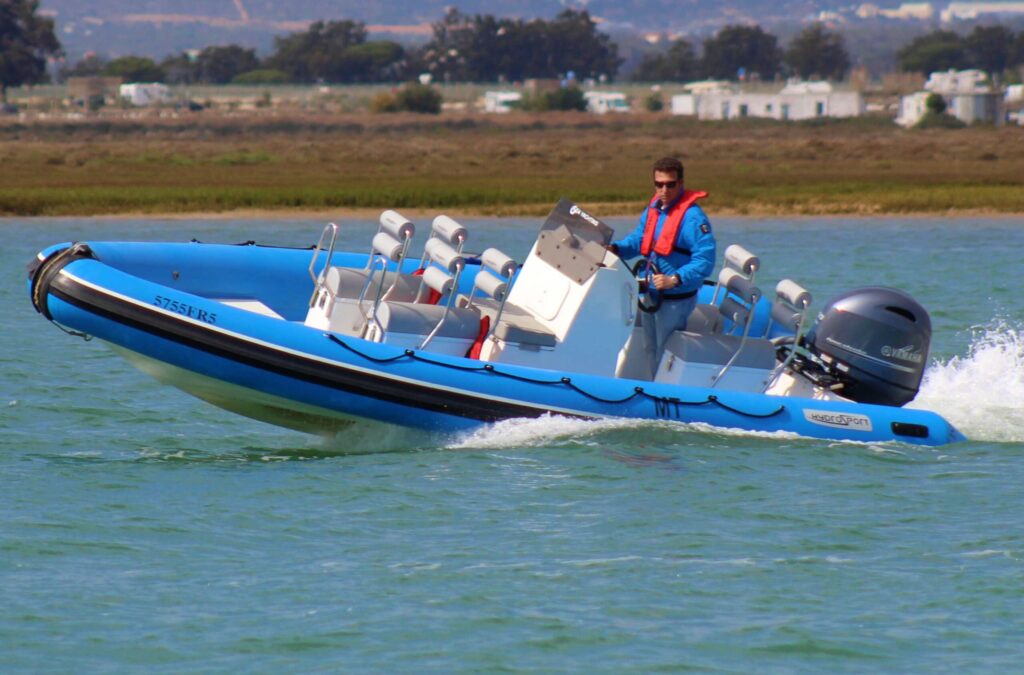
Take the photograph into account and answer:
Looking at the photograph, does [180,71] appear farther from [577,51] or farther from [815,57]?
[815,57]

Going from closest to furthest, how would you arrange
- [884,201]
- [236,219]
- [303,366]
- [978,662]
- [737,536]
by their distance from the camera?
[978,662] < [737,536] < [303,366] < [236,219] < [884,201]

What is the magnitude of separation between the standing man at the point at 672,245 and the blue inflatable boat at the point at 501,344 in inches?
5.1

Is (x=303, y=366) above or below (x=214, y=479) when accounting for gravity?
above

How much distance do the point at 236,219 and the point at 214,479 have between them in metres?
18.0

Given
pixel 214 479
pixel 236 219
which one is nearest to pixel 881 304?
pixel 214 479

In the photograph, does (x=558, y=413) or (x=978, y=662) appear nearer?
(x=978, y=662)

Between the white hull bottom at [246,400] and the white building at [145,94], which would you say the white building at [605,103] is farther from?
the white hull bottom at [246,400]

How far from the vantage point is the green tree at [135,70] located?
4983 inches

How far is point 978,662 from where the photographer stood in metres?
5.67

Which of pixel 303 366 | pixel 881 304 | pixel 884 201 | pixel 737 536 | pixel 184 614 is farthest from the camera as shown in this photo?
pixel 884 201

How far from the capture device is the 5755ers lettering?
309 inches

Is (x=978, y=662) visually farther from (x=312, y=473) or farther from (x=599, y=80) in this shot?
(x=599, y=80)

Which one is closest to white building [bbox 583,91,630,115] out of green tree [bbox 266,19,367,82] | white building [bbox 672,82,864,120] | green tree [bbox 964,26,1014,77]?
white building [bbox 672,82,864,120]

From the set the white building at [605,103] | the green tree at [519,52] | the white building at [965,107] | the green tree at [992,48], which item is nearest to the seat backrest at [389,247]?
the white building at [965,107]
